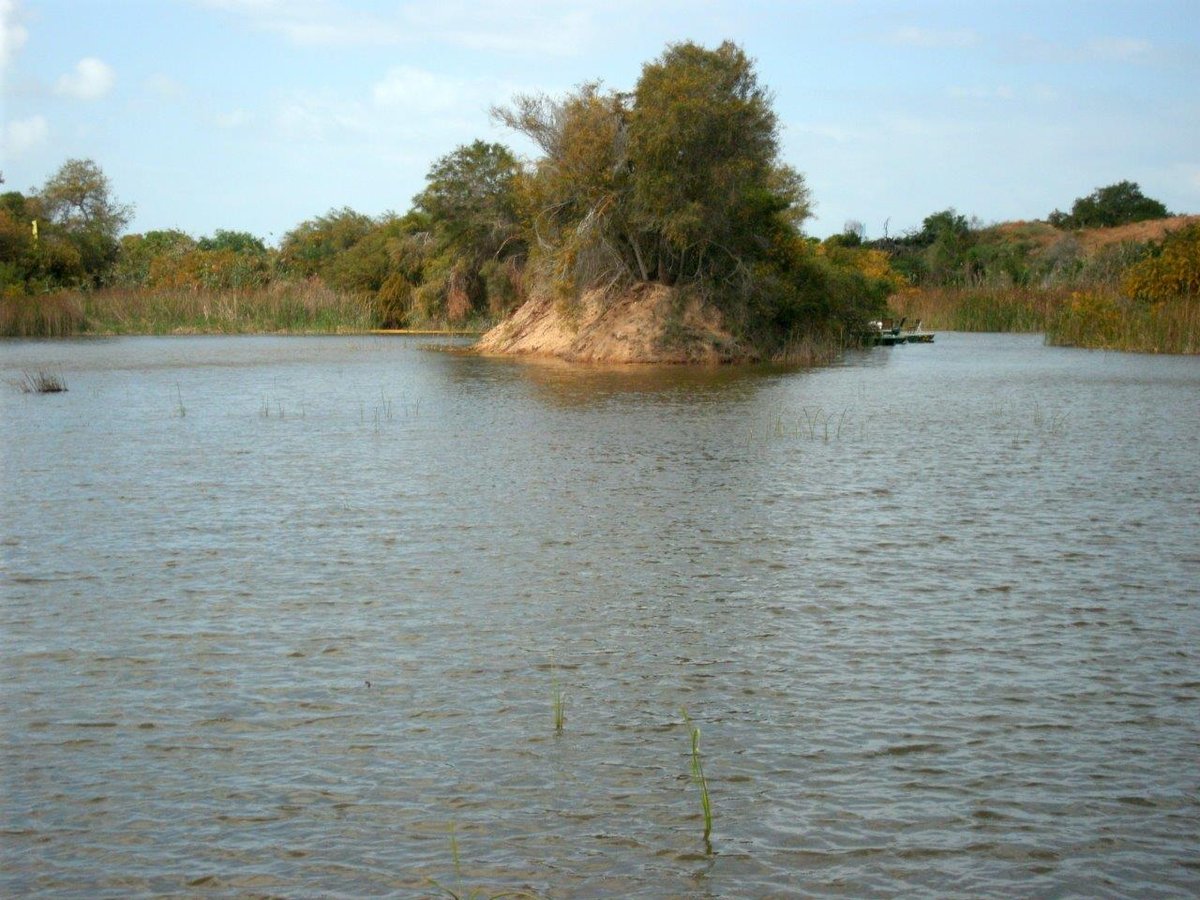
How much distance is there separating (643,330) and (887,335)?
15.7 m

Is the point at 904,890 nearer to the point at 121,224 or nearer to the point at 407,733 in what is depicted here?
the point at 407,733

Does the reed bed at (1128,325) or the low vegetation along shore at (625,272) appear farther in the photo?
the reed bed at (1128,325)

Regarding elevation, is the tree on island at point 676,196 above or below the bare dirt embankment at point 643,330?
above

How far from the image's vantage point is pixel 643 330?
38.4 metres

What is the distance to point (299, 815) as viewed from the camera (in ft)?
19.5

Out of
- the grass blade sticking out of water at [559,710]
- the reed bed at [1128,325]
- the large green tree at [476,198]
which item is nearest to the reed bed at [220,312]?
the large green tree at [476,198]

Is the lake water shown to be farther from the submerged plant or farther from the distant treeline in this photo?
the distant treeline

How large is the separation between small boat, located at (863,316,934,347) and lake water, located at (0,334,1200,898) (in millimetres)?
32163

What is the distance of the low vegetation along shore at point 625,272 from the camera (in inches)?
1478

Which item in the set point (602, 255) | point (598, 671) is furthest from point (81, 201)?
point (598, 671)

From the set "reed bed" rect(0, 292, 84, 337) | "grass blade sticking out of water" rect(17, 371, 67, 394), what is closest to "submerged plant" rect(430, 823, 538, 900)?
"grass blade sticking out of water" rect(17, 371, 67, 394)

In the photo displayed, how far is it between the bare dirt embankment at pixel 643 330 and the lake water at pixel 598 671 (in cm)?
2033

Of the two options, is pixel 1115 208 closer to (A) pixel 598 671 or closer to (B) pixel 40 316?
(B) pixel 40 316

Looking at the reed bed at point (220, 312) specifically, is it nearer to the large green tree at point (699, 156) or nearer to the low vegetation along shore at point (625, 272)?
the low vegetation along shore at point (625, 272)
